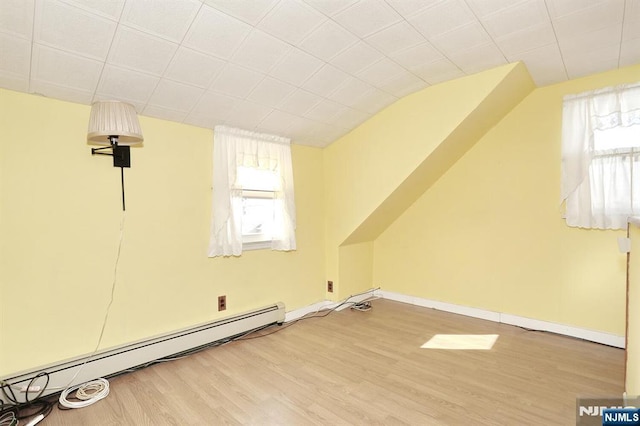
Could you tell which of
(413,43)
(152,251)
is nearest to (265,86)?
(413,43)

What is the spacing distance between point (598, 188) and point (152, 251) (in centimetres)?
339

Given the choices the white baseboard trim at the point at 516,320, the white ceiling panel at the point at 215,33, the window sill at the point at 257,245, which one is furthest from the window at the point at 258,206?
the white baseboard trim at the point at 516,320

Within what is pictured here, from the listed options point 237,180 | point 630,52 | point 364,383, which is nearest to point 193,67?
point 237,180

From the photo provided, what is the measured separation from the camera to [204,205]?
8.29 feet

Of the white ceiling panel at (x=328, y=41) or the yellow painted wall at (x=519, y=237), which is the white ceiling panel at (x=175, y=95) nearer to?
the white ceiling panel at (x=328, y=41)

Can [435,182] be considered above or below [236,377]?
above

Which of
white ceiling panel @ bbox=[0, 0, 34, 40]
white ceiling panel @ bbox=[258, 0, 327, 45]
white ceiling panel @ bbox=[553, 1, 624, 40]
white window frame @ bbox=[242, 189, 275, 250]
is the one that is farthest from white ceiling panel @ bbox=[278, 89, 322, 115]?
white ceiling panel @ bbox=[553, 1, 624, 40]

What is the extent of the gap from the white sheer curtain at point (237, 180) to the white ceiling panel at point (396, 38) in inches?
48.7

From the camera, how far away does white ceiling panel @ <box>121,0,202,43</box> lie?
1423 millimetres

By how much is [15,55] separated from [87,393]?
1871 millimetres

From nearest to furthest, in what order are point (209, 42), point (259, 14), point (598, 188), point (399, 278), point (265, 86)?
point (259, 14) → point (209, 42) → point (265, 86) → point (598, 188) → point (399, 278)

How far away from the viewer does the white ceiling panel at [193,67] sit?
69.2 inches

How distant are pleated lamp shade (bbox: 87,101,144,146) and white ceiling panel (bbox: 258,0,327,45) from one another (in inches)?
36.8

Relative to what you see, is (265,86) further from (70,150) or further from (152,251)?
(152,251)
